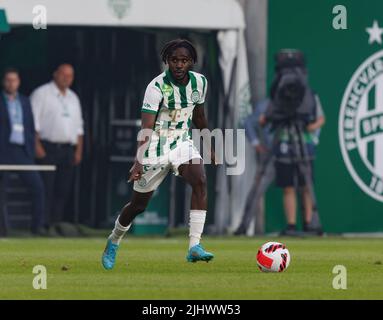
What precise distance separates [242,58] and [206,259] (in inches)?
401

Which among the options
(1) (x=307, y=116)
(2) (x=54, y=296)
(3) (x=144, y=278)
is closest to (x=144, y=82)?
(1) (x=307, y=116)

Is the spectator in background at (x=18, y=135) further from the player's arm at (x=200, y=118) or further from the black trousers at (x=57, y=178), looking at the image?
the player's arm at (x=200, y=118)

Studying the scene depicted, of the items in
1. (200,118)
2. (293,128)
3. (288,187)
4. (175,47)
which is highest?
(175,47)

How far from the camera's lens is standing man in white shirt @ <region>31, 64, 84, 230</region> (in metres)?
23.9

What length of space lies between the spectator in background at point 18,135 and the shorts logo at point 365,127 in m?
5.23

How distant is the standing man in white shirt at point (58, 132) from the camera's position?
23.9m

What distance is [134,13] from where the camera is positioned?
23438 mm

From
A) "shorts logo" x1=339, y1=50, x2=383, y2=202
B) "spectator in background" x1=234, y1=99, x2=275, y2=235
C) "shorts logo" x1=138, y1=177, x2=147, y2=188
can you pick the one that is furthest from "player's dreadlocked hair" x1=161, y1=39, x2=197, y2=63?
"shorts logo" x1=339, y1=50, x2=383, y2=202

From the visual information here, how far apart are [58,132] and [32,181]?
39.8 inches

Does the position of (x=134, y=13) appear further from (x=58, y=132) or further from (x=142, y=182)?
(x=142, y=182)

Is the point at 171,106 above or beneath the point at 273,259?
above

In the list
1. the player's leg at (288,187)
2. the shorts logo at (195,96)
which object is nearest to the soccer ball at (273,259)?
the shorts logo at (195,96)

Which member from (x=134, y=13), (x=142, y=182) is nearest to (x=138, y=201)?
(x=142, y=182)

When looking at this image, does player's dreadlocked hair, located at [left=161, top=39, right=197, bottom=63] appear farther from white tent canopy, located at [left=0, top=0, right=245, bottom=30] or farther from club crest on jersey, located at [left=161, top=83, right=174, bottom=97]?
white tent canopy, located at [left=0, top=0, right=245, bottom=30]
